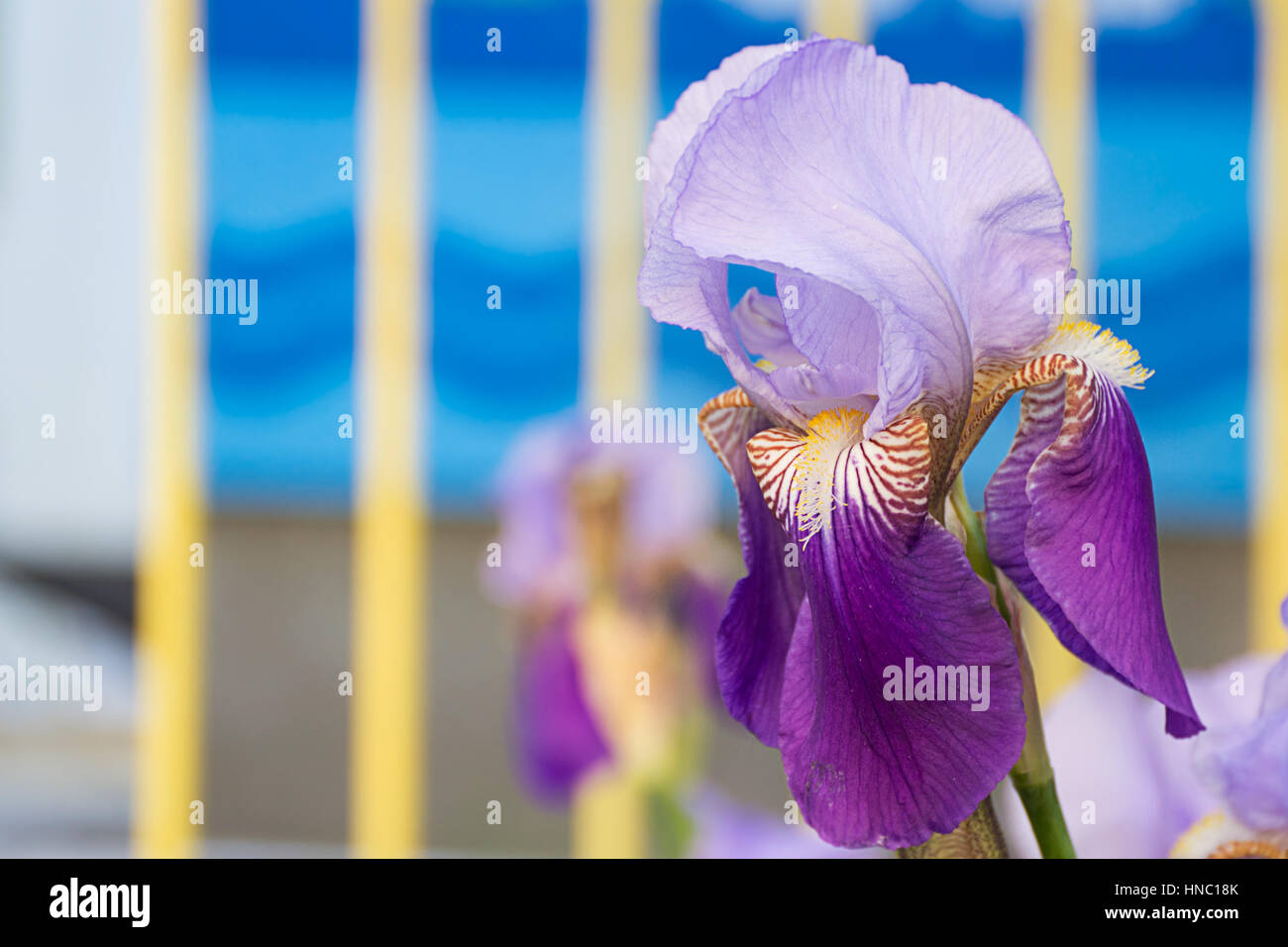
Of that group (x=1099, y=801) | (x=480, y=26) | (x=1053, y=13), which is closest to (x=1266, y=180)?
(x=1053, y=13)

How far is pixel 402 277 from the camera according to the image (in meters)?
2.30

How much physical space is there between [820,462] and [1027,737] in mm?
86

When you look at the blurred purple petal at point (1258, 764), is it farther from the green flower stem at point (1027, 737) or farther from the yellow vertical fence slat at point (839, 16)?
the yellow vertical fence slat at point (839, 16)

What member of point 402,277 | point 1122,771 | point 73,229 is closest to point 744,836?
point 1122,771

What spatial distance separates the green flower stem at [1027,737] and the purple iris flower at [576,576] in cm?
51

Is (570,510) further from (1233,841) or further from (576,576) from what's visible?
(1233,841)

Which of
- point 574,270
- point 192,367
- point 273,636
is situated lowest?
point 273,636

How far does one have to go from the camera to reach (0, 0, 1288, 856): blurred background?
2.05 meters

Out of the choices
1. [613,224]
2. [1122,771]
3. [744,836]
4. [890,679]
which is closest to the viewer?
[890,679]

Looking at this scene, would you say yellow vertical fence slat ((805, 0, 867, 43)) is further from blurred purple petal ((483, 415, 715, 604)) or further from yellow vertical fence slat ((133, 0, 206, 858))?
yellow vertical fence slat ((133, 0, 206, 858))

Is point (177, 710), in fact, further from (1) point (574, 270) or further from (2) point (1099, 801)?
(2) point (1099, 801)
